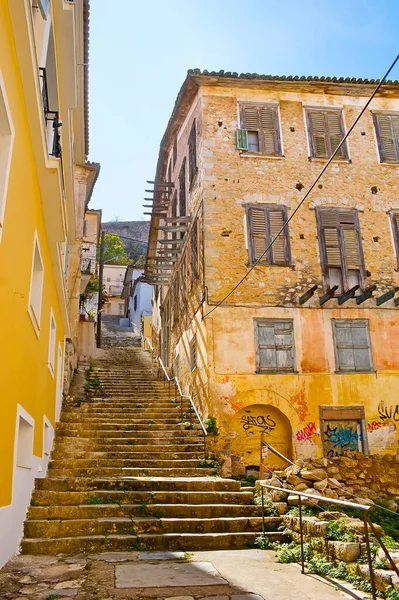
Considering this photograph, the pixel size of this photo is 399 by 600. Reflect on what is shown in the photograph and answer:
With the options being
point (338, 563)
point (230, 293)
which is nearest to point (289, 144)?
point (230, 293)

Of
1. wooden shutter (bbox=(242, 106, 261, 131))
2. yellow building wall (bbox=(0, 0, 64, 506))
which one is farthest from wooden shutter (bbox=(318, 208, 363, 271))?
yellow building wall (bbox=(0, 0, 64, 506))

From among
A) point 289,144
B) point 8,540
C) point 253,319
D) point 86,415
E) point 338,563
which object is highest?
point 289,144

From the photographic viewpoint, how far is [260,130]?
51.3ft

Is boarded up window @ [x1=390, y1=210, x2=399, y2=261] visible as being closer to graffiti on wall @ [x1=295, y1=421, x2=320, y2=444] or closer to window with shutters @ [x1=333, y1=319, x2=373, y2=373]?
window with shutters @ [x1=333, y1=319, x2=373, y2=373]

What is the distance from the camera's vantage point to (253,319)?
13.8 meters

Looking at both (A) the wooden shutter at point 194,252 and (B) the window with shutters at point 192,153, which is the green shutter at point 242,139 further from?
(A) the wooden shutter at point 194,252

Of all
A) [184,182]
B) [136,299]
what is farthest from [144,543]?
[136,299]

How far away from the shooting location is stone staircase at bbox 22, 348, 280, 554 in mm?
7852

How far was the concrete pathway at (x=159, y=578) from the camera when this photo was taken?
212 inches

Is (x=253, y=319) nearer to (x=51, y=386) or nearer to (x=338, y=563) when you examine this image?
(x=51, y=386)

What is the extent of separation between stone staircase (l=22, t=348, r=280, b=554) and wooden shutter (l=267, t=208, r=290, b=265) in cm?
513

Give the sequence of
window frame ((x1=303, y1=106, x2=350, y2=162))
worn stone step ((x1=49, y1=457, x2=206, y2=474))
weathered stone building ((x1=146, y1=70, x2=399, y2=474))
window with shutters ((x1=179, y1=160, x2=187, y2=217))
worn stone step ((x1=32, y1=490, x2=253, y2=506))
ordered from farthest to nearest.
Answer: window with shutters ((x1=179, y1=160, x2=187, y2=217)), window frame ((x1=303, y1=106, x2=350, y2=162)), weathered stone building ((x1=146, y1=70, x2=399, y2=474)), worn stone step ((x1=49, y1=457, x2=206, y2=474)), worn stone step ((x1=32, y1=490, x2=253, y2=506))

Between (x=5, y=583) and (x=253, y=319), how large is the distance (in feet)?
30.5

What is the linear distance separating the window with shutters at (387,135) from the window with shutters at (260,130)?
10.5 ft
